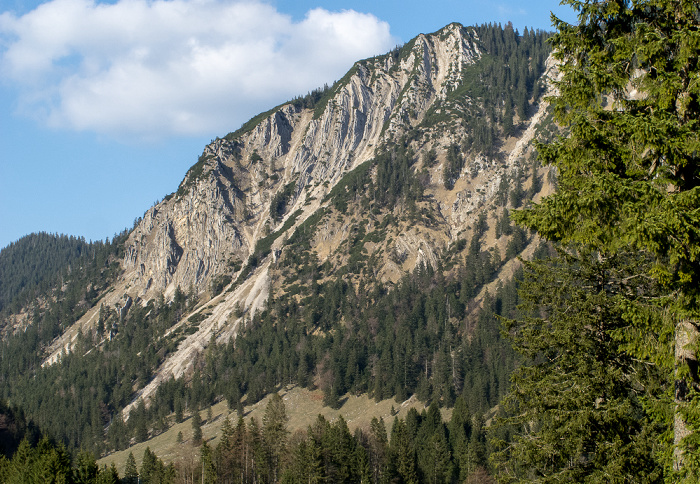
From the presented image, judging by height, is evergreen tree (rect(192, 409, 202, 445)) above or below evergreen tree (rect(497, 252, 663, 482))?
below

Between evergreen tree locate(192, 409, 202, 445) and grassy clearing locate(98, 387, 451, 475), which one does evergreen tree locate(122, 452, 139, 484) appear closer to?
grassy clearing locate(98, 387, 451, 475)

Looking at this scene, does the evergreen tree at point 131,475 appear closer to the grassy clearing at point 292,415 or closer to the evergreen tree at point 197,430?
the grassy clearing at point 292,415

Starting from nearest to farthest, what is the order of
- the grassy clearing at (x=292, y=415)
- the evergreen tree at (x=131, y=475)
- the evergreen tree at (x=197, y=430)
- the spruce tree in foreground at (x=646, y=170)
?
the spruce tree in foreground at (x=646, y=170) → the evergreen tree at (x=131, y=475) → the evergreen tree at (x=197, y=430) → the grassy clearing at (x=292, y=415)

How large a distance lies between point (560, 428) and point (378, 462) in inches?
2602

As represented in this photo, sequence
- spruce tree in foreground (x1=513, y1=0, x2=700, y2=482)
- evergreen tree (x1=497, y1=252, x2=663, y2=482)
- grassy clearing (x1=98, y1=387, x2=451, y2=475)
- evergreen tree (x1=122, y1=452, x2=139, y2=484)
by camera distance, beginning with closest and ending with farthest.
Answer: spruce tree in foreground (x1=513, y1=0, x2=700, y2=482) < evergreen tree (x1=497, y1=252, x2=663, y2=482) < evergreen tree (x1=122, y1=452, x2=139, y2=484) < grassy clearing (x1=98, y1=387, x2=451, y2=475)

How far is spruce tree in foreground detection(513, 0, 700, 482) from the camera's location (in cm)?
1039

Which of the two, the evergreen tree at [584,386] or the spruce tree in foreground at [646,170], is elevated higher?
the spruce tree in foreground at [646,170]

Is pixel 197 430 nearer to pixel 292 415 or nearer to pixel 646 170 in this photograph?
pixel 292 415

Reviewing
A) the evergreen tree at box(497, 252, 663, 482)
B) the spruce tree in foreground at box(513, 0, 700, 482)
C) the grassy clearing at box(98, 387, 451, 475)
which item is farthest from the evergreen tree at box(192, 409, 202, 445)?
the spruce tree in foreground at box(513, 0, 700, 482)

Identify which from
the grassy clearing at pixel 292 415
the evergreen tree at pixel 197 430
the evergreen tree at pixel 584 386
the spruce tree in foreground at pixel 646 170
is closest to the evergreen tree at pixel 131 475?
the grassy clearing at pixel 292 415

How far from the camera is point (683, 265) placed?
10.6 m

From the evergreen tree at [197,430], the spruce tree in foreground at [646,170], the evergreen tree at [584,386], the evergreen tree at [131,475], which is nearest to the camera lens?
the spruce tree in foreground at [646,170]

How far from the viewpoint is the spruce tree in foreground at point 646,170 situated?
10391 mm

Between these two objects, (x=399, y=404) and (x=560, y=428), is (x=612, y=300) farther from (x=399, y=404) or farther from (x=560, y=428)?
(x=399, y=404)
